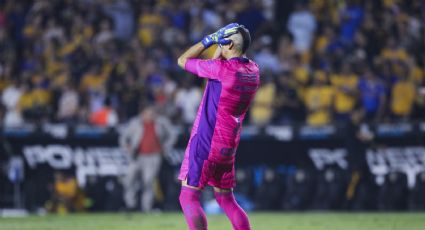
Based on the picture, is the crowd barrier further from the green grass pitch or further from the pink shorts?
the pink shorts

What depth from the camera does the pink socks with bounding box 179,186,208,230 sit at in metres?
9.68

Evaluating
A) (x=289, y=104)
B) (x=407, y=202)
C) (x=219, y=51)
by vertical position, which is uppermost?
(x=219, y=51)

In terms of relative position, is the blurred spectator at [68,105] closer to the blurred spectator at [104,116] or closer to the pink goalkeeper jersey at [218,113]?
the blurred spectator at [104,116]

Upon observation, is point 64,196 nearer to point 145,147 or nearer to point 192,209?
point 145,147

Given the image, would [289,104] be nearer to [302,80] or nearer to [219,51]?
[302,80]

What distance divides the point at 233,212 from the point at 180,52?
12.0 meters

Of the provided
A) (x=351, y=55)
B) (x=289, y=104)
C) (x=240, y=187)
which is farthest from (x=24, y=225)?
(x=351, y=55)

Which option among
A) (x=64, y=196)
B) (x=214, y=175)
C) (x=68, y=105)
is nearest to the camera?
(x=214, y=175)

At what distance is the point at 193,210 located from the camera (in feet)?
31.8

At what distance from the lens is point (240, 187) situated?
1953 centimetres

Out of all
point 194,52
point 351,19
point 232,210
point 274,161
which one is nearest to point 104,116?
point 274,161

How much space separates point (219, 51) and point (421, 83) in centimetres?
1051

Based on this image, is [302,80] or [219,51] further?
[302,80]

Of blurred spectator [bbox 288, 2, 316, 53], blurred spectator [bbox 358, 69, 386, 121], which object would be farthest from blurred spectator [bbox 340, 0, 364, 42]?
blurred spectator [bbox 358, 69, 386, 121]
